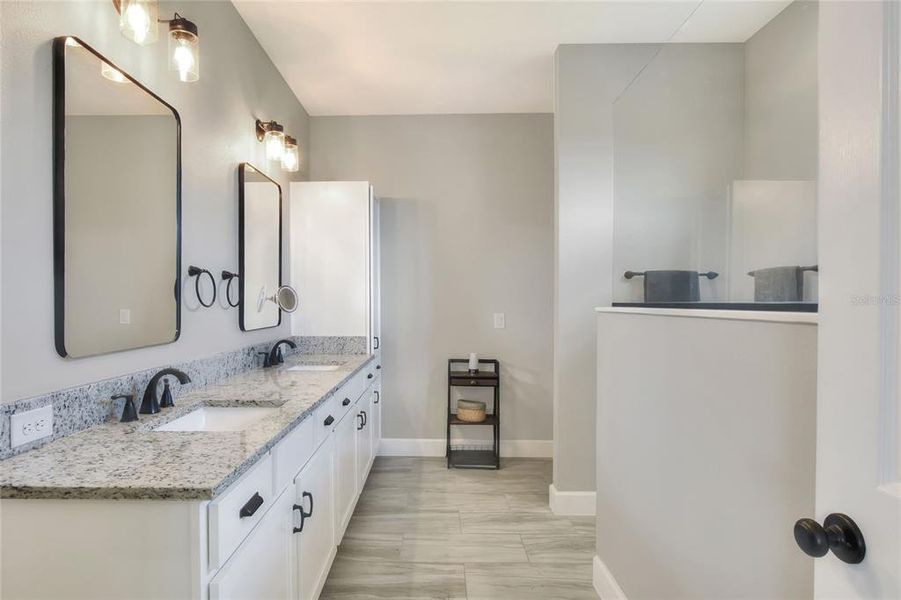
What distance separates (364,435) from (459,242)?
1.67m

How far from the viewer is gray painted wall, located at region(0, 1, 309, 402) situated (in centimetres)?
97

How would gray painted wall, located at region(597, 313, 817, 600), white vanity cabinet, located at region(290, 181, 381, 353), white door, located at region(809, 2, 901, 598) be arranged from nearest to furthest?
white door, located at region(809, 2, 901, 598)
gray painted wall, located at region(597, 313, 817, 600)
white vanity cabinet, located at region(290, 181, 381, 353)

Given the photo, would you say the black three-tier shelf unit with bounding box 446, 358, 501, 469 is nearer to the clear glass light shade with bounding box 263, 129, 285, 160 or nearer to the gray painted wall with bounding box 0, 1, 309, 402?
the gray painted wall with bounding box 0, 1, 309, 402

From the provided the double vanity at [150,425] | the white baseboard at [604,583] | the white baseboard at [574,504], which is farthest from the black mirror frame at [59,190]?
the white baseboard at [574,504]

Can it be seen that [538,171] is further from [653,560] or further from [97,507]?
[97,507]

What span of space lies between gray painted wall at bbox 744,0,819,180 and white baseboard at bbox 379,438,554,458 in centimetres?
253

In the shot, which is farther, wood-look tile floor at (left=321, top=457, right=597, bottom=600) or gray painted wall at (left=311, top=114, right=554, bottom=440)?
gray painted wall at (left=311, top=114, right=554, bottom=440)

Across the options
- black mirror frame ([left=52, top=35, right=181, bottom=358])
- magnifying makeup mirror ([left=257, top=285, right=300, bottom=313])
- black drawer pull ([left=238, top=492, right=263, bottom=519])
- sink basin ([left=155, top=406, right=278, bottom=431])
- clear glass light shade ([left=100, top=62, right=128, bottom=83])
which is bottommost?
black drawer pull ([left=238, top=492, right=263, bottom=519])

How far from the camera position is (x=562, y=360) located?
7.80 feet

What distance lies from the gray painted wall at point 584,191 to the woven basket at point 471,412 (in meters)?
0.84

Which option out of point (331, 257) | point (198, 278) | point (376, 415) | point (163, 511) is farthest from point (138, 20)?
point (376, 415)

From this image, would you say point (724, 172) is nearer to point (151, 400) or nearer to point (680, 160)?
point (680, 160)

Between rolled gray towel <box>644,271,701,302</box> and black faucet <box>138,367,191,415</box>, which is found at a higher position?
rolled gray towel <box>644,271,701,302</box>

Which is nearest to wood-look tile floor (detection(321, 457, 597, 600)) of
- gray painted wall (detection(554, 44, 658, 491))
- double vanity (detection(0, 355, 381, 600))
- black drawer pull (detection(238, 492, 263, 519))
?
double vanity (detection(0, 355, 381, 600))
